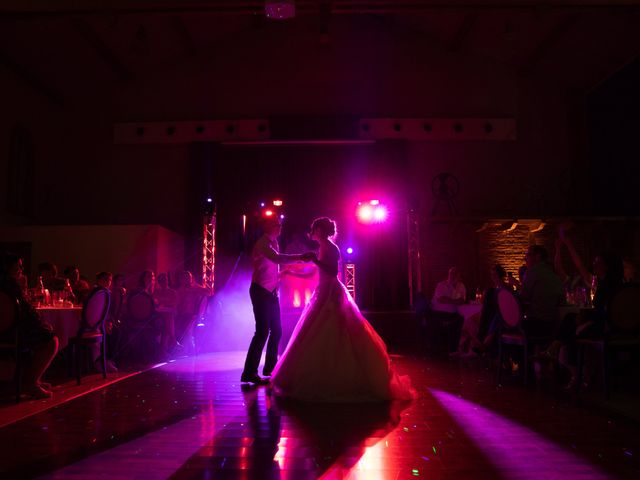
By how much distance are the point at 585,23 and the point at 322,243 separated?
755cm

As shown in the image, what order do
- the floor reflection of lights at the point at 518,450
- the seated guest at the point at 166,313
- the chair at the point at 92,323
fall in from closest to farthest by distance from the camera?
the floor reflection of lights at the point at 518,450 < the chair at the point at 92,323 < the seated guest at the point at 166,313

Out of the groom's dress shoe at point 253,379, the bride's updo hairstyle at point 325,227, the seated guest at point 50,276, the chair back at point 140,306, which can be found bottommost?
the groom's dress shoe at point 253,379

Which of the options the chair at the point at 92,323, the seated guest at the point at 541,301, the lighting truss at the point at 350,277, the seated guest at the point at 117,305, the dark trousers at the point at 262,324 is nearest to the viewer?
the dark trousers at the point at 262,324

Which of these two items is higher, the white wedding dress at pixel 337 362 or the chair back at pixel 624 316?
the chair back at pixel 624 316

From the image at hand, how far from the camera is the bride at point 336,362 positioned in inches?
155

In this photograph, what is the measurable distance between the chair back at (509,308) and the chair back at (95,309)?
12.5ft

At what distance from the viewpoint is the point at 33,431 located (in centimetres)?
317

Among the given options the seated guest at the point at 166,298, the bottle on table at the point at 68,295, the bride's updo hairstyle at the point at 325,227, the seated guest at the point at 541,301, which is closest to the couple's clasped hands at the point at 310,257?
the bride's updo hairstyle at the point at 325,227

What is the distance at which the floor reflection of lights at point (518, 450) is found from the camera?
240 cm

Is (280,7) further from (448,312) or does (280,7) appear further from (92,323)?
(448,312)

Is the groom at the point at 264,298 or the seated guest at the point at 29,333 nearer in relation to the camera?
the seated guest at the point at 29,333

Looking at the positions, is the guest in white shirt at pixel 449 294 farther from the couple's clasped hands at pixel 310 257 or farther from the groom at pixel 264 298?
the couple's clasped hands at pixel 310 257

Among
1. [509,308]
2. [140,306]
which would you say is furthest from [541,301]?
[140,306]

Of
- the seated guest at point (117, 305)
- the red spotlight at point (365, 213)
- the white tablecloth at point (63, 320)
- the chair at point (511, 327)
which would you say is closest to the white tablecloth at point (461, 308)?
the chair at point (511, 327)
